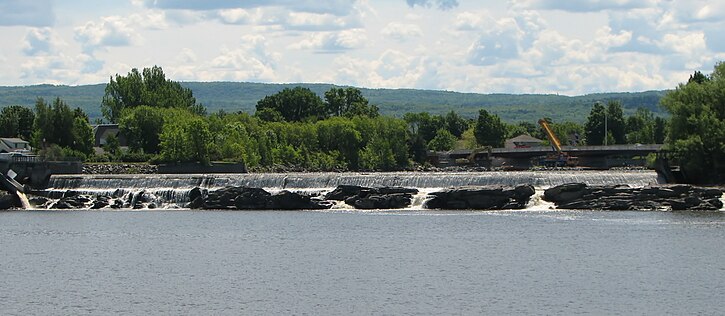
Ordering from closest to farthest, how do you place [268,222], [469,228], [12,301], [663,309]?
[663,309], [12,301], [469,228], [268,222]

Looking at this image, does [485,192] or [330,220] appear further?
[485,192]

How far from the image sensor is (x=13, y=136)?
14550 cm

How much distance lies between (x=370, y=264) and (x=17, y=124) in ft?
340

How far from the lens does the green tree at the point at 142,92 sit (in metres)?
156

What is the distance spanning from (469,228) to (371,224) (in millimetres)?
6052

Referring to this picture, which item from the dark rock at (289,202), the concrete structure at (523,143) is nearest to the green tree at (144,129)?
the dark rock at (289,202)

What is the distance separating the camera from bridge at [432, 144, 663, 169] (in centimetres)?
12900

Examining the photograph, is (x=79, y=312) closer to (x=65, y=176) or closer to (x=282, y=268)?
(x=282, y=268)

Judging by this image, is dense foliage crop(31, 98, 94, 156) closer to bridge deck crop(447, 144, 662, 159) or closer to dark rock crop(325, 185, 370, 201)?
dark rock crop(325, 185, 370, 201)

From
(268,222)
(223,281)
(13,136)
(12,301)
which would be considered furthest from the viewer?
(13,136)

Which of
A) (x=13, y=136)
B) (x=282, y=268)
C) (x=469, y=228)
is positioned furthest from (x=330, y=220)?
(x=13, y=136)

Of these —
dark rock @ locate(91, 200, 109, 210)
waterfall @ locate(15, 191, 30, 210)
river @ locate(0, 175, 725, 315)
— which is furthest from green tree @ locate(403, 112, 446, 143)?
river @ locate(0, 175, 725, 315)

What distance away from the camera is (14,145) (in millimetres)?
131375

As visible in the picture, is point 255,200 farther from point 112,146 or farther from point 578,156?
point 578,156
